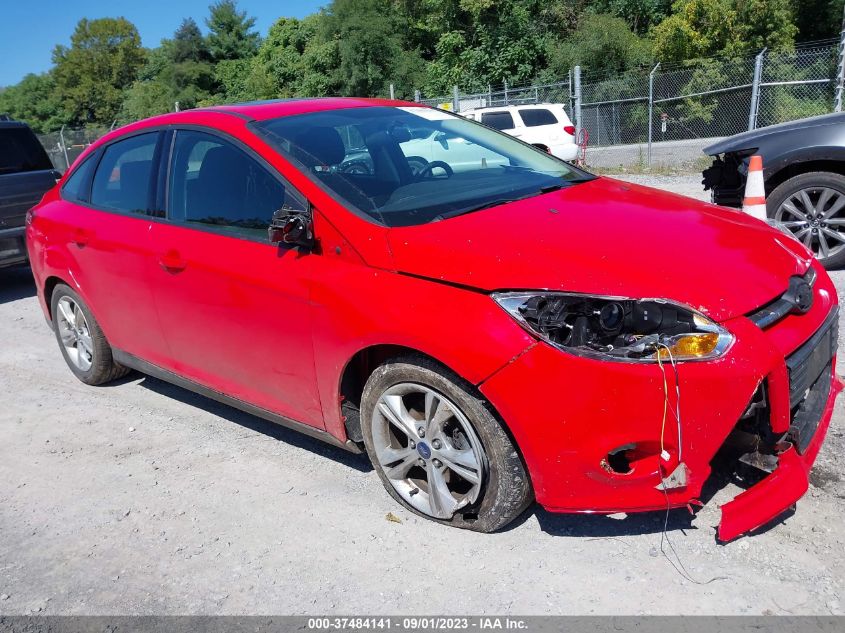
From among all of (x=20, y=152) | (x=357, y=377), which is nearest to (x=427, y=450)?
(x=357, y=377)

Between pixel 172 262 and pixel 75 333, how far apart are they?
1768mm

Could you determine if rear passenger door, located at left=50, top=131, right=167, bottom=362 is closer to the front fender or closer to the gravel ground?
the gravel ground

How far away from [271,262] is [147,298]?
1.11m

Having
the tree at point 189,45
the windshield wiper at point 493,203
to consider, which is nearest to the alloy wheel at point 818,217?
the windshield wiper at point 493,203

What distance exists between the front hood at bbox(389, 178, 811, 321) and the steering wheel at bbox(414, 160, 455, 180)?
50cm

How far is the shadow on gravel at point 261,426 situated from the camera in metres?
3.78

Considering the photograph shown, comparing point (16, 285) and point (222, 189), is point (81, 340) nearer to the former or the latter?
point (222, 189)

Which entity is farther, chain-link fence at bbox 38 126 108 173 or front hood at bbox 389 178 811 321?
chain-link fence at bbox 38 126 108 173

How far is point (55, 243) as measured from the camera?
477 centimetres

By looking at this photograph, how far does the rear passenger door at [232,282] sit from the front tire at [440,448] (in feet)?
1.22

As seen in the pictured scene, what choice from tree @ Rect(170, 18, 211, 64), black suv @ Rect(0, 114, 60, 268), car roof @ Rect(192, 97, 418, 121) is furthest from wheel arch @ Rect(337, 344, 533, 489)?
tree @ Rect(170, 18, 211, 64)

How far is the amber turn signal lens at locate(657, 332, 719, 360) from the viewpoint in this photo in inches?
96.3

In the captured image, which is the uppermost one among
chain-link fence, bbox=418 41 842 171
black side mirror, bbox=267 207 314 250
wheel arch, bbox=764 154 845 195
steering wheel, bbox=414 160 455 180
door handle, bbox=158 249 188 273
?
steering wheel, bbox=414 160 455 180

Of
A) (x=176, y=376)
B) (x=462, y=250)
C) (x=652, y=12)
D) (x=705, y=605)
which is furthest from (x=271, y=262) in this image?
(x=652, y=12)
